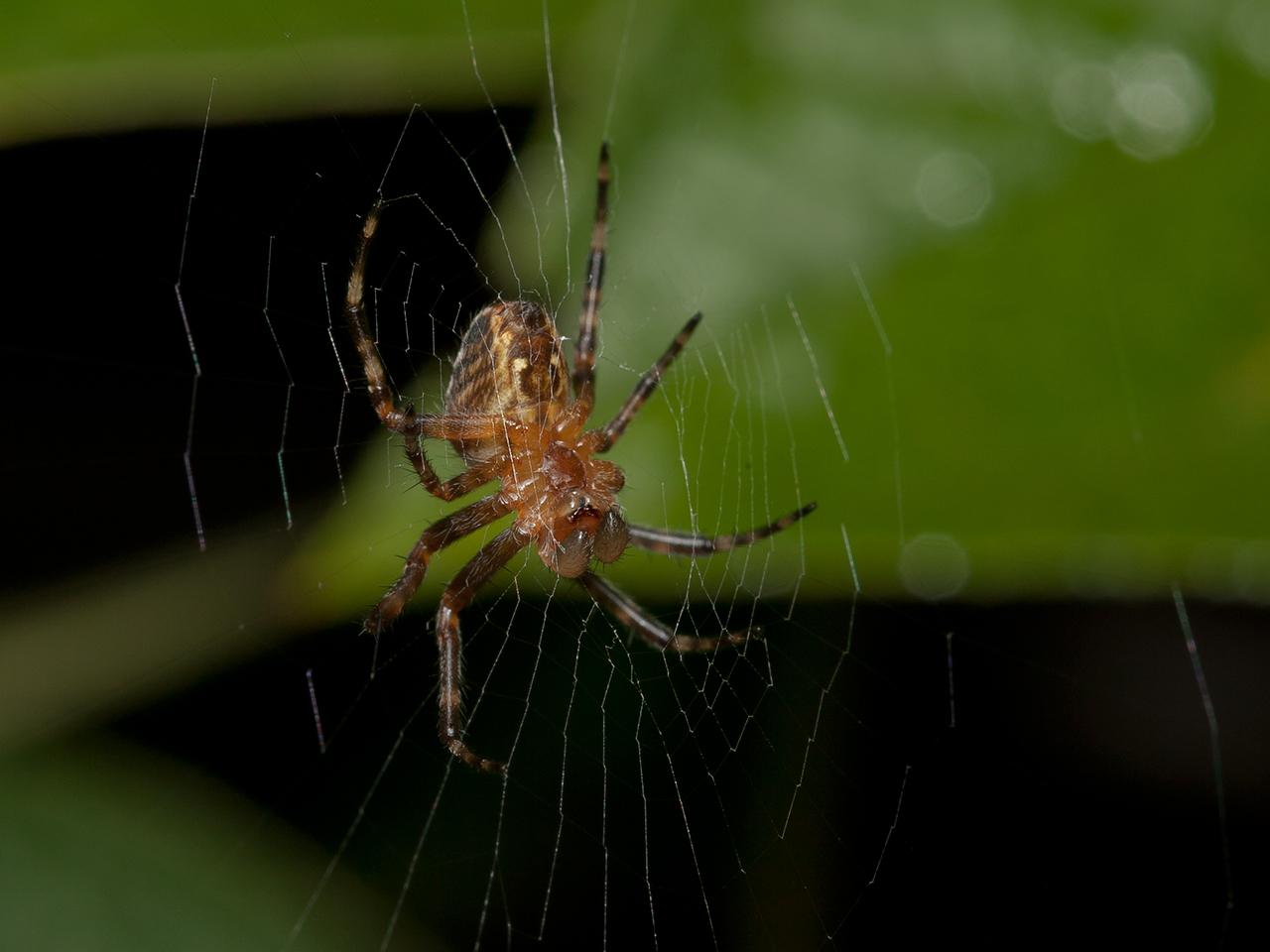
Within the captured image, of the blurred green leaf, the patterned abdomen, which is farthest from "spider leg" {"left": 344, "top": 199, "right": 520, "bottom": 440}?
the blurred green leaf

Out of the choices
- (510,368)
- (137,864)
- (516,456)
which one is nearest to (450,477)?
(516,456)

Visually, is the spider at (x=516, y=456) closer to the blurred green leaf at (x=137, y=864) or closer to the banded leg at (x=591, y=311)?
the banded leg at (x=591, y=311)

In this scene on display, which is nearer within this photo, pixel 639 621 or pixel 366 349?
pixel 366 349

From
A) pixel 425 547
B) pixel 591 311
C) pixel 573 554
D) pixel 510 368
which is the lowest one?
pixel 425 547

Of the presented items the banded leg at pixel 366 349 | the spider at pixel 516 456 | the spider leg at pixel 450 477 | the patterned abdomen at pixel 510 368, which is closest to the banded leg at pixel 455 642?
the spider at pixel 516 456

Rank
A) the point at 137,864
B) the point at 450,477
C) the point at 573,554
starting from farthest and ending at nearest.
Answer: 1. the point at 450,477
2. the point at 573,554
3. the point at 137,864

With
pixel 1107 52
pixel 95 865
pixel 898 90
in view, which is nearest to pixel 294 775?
pixel 95 865

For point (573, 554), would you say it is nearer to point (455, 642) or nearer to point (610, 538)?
point (610, 538)

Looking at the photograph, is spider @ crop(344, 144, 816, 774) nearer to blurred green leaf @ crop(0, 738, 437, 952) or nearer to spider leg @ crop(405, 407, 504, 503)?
spider leg @ crop(405, 407, 504, 503)
